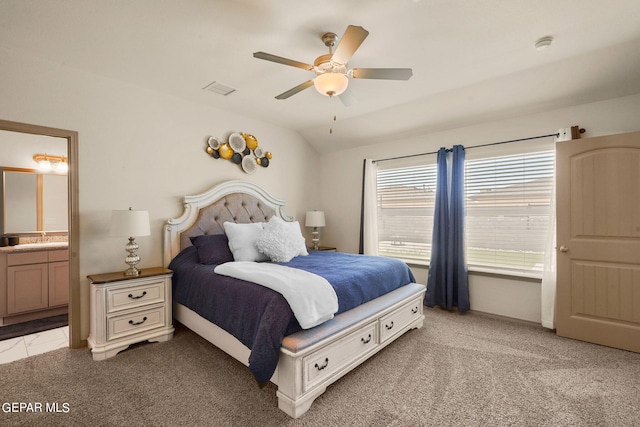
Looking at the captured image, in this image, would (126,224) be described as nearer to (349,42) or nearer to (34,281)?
(34,281)

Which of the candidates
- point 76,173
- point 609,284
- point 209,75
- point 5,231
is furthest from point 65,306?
point 609,284

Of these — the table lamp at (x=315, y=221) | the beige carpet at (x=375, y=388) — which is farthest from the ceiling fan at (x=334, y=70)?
the table lamp at (x=315, y=221)

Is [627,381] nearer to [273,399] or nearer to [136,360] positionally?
[273,399]

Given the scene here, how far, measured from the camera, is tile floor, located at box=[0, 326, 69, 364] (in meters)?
2.65

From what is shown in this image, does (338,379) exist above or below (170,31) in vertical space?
below

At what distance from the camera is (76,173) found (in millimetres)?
2730

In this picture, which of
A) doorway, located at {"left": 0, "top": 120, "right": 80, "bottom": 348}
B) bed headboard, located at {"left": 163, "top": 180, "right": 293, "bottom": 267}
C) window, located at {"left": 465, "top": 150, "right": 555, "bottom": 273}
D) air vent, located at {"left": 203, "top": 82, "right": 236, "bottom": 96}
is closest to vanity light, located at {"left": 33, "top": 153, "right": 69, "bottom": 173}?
doorway, located at {"left": 0, "top": 120, "right": 80, "bottom": 348}

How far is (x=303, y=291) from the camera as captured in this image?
201cm

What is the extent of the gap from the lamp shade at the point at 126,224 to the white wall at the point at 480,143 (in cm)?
303

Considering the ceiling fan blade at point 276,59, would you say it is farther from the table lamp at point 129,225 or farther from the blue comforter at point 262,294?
the table lamp at point 129,225

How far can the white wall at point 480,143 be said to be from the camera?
2.93 metres

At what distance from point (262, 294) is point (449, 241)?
2.61 metres

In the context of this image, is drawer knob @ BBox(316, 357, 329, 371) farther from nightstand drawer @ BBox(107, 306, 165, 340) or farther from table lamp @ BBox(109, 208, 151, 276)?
table lamp @ BBox(109, 208, 151, 276)

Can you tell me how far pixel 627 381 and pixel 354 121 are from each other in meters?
3.70
